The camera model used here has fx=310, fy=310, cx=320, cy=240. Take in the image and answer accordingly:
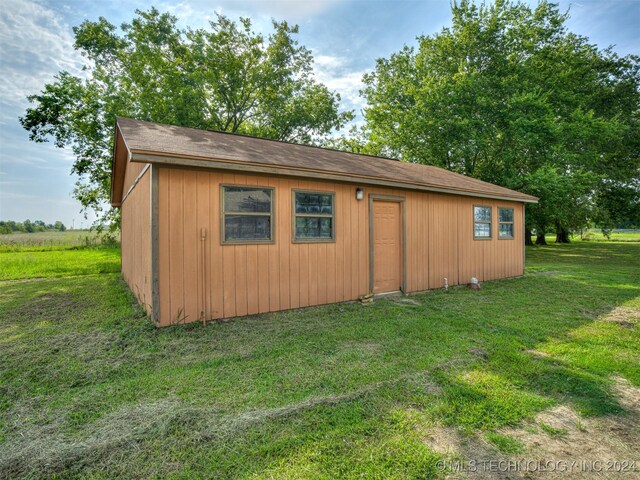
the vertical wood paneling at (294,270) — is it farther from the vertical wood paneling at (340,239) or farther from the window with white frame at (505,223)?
the window with white frame at (505,223)

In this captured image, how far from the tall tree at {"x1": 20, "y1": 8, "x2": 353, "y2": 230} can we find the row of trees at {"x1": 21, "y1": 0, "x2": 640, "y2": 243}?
6 cm

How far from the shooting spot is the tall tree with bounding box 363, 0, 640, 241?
13.7 meters

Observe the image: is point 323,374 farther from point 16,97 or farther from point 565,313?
point 16,97

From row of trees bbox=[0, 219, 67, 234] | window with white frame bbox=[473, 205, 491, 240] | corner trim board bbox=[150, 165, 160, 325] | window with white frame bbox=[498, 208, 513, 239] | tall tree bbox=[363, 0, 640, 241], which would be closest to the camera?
corner trim board bbox=[150, 165, 160, 325]

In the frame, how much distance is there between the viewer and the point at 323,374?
2.97m

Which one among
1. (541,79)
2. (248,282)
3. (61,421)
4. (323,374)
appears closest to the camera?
(61,421)

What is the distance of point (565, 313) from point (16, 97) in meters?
19.5

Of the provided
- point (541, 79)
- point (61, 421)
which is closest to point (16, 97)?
point (61, 421)

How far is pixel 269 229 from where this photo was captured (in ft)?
16.7

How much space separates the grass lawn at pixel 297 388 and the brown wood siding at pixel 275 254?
1.45ft

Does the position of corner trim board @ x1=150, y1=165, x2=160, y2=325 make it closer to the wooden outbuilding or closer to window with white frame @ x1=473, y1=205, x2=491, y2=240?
the wooden outbuilding

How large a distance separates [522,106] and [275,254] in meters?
14.4

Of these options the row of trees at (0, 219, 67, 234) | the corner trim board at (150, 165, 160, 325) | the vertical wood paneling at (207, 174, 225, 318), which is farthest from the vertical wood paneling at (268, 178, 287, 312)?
the row of trees at (0, 219, 67, 234)

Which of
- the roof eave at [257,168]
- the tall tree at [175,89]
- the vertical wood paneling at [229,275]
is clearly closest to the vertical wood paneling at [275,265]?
the roof eave at [257,168]
